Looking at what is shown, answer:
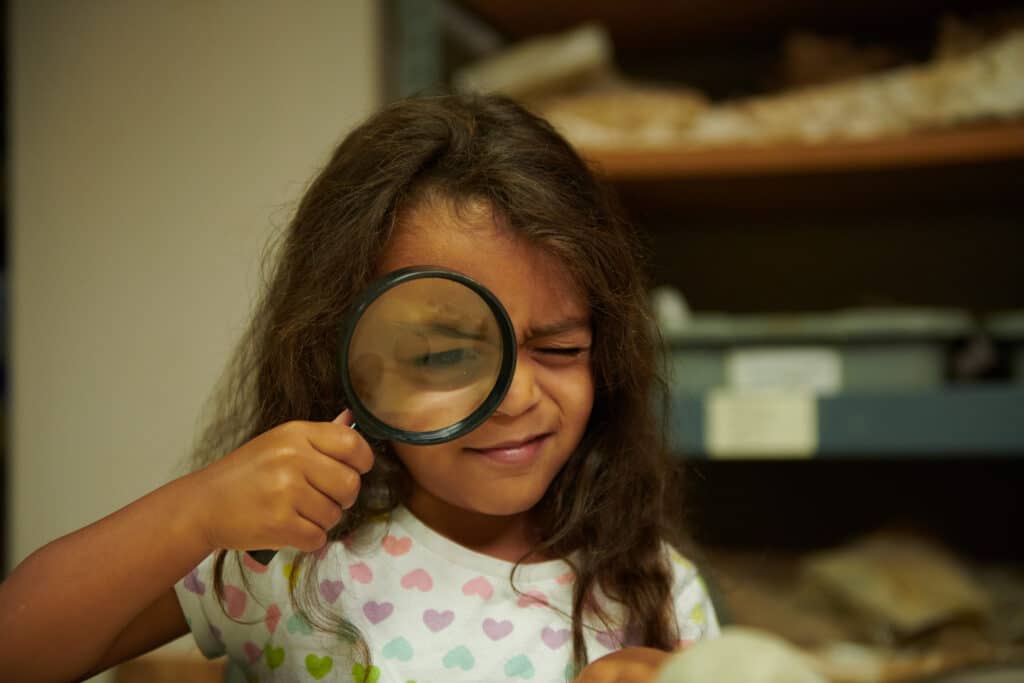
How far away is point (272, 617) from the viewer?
2.97 ft

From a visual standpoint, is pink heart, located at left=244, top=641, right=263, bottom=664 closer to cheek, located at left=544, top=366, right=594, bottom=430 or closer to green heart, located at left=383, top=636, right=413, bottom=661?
green heart, located at left=383, top=636, right=413, bottom=661

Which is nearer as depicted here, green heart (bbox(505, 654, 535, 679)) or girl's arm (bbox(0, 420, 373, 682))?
girl's arm (bbox(0, 420, 373, 682))

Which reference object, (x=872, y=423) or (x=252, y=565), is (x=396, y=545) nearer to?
(x=252, y=565)

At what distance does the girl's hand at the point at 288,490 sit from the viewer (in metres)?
0.74

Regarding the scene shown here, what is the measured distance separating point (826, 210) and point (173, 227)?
1.44m

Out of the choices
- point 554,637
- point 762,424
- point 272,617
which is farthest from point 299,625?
point 762,424

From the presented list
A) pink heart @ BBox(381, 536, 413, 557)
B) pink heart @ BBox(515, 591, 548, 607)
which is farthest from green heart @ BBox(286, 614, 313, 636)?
pink heart @ BBox(515, 591, 548, 607)

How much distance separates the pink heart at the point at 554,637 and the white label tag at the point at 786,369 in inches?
34.7

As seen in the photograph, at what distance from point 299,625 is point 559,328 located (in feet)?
1.27

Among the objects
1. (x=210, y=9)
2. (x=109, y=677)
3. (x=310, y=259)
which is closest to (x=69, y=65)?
(x=210, y=9)

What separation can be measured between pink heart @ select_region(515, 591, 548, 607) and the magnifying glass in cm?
27

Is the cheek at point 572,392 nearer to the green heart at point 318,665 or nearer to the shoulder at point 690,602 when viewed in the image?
the shoulder at point 690,602

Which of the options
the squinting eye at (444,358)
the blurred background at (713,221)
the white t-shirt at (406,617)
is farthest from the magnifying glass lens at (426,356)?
the blurred background at (713,221)

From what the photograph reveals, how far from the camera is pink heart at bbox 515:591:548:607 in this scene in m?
0.94
